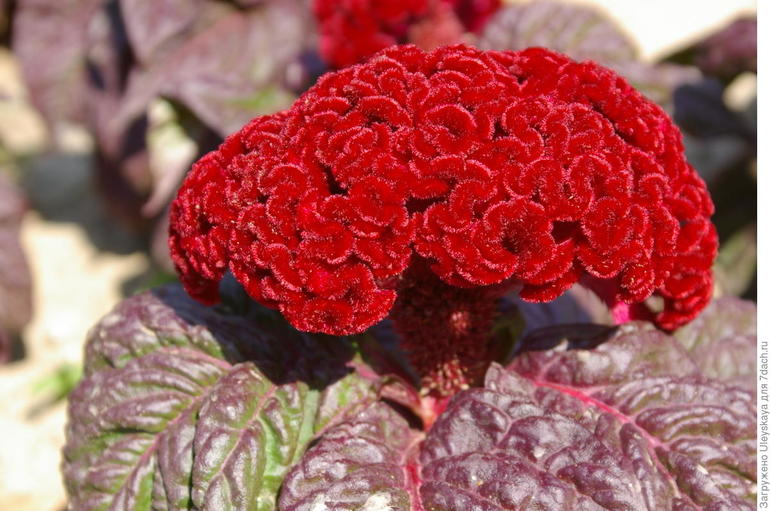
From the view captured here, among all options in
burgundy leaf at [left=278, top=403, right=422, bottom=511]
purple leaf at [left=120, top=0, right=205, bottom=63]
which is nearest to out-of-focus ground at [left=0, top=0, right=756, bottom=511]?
purple leaf at [left=120, top=0, right=205, bottom=63]

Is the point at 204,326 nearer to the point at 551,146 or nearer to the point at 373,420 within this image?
the point at 373,420

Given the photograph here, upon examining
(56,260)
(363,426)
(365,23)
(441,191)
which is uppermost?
(441,191)

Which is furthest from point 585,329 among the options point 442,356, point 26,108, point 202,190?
point 26,108

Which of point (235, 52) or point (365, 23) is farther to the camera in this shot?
point (235, 52)

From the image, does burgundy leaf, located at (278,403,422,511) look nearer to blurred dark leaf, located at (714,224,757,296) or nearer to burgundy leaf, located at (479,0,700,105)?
burgundy leaf, located at (479,0,700,105)

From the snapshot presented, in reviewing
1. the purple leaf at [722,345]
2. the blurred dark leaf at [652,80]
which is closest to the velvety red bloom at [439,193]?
the purple leaf at [722,345]

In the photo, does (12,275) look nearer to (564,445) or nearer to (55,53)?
(55,53)

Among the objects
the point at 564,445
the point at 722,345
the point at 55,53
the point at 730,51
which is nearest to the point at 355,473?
the point at 564,445
